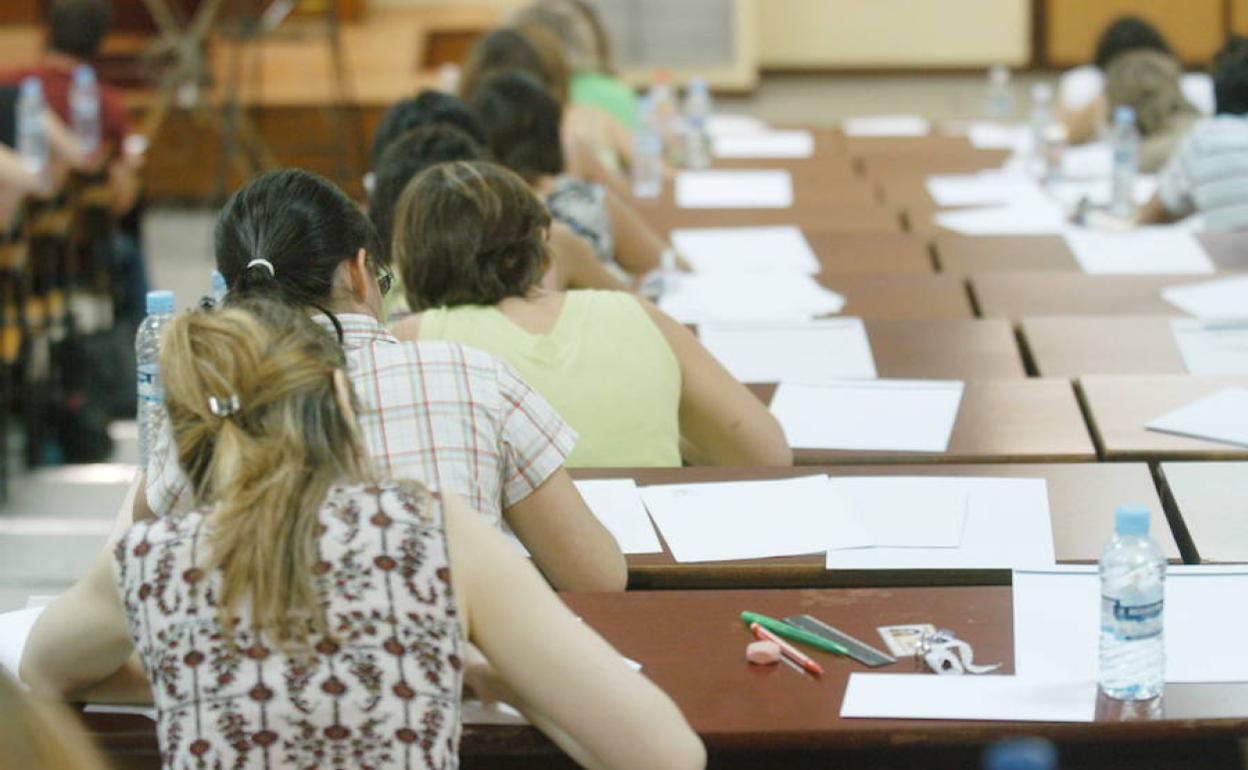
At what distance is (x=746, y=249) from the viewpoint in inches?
166

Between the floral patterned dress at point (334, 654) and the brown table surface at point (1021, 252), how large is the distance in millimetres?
2491

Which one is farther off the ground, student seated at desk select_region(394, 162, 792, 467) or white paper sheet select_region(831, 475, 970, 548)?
student seated at desk select_region(394, 162, 792, 467)

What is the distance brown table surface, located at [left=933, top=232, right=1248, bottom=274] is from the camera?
4.00 m

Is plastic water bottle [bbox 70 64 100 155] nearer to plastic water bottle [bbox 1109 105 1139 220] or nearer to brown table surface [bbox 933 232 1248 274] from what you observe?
brown table surface [bbox 933 232 1248 274]

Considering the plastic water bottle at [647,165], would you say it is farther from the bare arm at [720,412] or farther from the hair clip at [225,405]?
the hair clip at [225,405]

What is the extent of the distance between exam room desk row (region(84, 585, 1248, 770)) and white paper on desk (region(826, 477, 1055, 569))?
0.09 meters

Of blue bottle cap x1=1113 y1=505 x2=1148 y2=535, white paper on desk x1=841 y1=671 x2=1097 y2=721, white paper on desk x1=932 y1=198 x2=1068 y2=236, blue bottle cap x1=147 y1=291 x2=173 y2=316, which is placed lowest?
white paper on desk x1=841 y1=671 x2=1097 y2=721

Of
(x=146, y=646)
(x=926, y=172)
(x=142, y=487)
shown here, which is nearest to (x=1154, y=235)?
(x=926, y=172)

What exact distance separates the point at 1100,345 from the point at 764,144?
2631 millimetres

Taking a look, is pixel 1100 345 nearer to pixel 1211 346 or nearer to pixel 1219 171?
pixel 1211 346

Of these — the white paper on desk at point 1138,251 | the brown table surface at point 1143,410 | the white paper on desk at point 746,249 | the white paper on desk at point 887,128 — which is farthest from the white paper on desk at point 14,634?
the white paper on desk at point 887,128

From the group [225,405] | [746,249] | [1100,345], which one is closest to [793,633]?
[225,405]

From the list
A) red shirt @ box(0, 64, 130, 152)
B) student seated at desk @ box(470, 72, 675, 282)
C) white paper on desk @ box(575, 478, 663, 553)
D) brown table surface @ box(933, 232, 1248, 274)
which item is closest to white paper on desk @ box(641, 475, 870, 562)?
white paper on desk @ box(575, 478, 663, 553)

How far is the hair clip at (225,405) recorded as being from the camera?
1.67 meters
